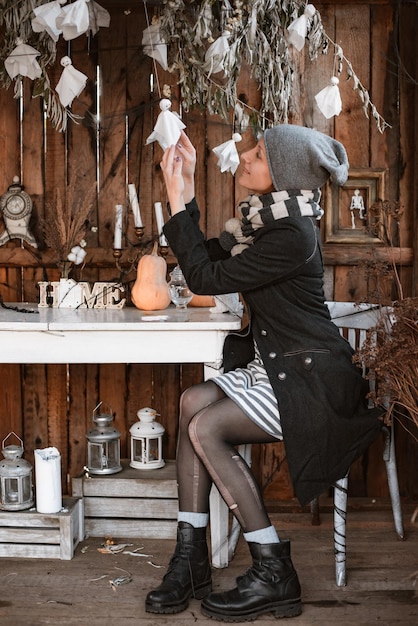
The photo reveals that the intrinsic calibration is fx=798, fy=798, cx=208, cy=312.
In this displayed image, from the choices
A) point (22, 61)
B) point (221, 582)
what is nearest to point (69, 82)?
point (22, 61)

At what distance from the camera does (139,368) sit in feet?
10.9

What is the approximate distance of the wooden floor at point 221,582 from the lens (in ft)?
7.44

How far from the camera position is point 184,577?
7.72ft

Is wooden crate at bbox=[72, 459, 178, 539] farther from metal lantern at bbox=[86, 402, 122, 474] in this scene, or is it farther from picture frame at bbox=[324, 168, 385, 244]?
picture frame at bbox=[324, 168, 385, 244]

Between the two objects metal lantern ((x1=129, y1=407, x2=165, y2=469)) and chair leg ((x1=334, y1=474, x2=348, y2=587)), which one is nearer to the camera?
chair leg ((x1=334, y1=474, x2=348, y2=587))

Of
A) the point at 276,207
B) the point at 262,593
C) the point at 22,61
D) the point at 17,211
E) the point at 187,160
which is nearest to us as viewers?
the point at 262,593

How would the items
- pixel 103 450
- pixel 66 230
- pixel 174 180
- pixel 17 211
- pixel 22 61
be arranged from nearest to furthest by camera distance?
pixel 174 180
pixel 22 61
pixel 103 450
pixel 66 230
pixel 17 211

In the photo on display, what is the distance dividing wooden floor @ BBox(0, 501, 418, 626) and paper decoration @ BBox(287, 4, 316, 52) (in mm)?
1617

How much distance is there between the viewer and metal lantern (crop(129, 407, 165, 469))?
300 centimetres

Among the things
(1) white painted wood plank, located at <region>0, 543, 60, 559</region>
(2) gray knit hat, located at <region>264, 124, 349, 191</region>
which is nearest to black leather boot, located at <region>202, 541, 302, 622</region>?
(1) white painted wood plank, located at <region>0, 543, 60, 559</region>

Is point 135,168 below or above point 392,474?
above

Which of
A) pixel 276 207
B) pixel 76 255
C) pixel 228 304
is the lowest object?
pixel 228 304

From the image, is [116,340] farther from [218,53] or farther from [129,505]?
[218,53]

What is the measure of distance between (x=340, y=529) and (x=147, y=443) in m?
0.83
